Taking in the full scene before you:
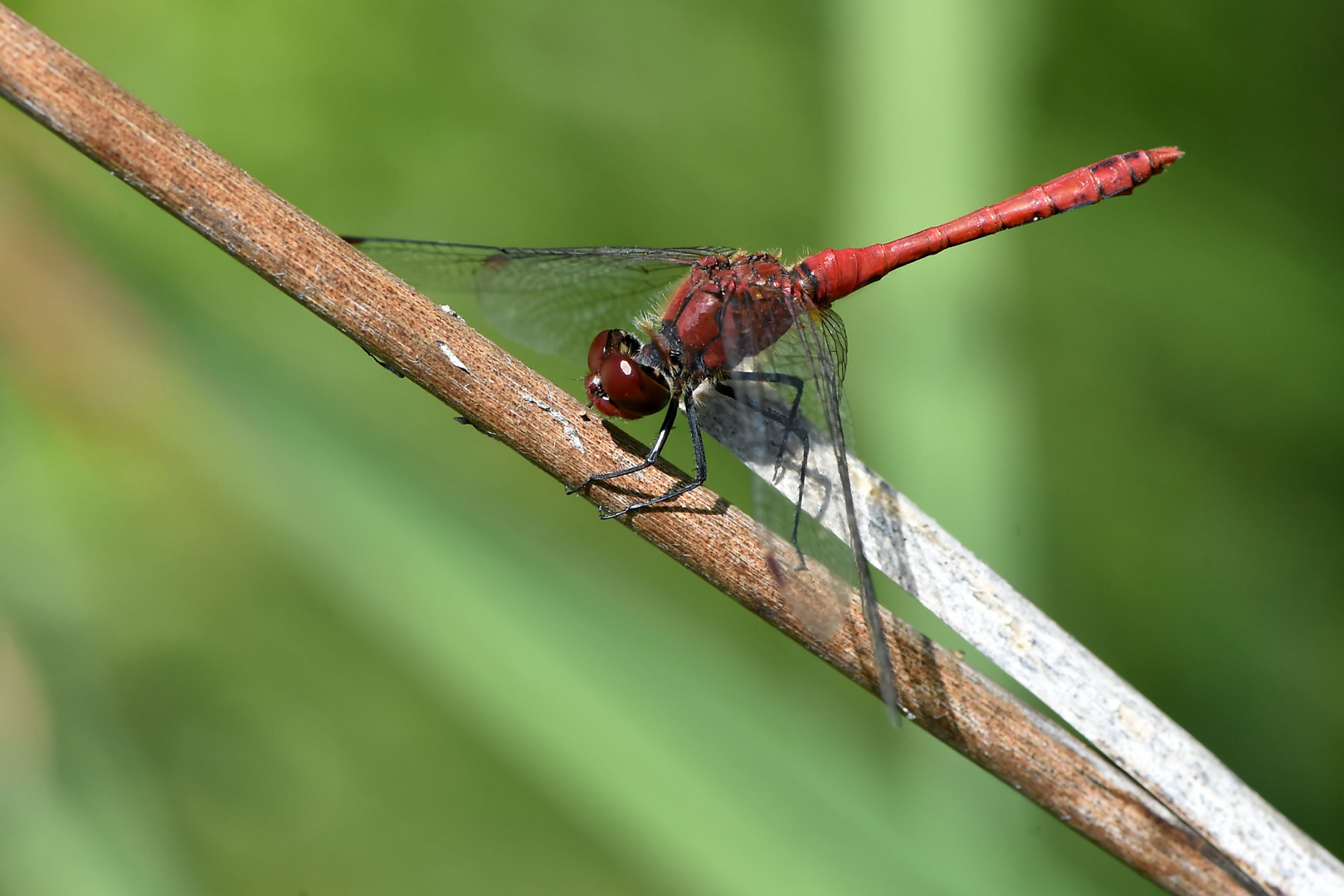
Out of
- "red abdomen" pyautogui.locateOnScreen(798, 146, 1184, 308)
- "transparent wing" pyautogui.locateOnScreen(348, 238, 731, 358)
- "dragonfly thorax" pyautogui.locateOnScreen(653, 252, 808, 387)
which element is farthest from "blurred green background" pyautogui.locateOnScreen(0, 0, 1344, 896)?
"transparent wing" pyautogui.locateOnScreen(348, 238, 731, 358)

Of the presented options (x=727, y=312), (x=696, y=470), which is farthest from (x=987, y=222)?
(x=696, y=470)

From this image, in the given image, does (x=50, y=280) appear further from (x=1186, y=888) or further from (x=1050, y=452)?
(x=1050, y=452)

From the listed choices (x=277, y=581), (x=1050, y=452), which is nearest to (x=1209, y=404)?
(x=1050, y=452)

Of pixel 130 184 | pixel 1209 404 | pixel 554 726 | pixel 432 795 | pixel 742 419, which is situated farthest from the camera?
pixel 1209 404

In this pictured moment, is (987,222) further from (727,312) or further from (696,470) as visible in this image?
(696,470)

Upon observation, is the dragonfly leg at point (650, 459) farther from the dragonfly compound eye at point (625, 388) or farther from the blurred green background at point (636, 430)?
the blurred green background at point (636, 430)

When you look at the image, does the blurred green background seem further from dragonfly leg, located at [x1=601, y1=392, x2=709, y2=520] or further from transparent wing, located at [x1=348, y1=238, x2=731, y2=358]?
transparent wing, located at [x1=348, y1=238, x2=731, y2=358]

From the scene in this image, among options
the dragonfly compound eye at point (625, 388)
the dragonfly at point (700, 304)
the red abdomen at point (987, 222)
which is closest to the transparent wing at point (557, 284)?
the dragonfly at point (700, 304)
